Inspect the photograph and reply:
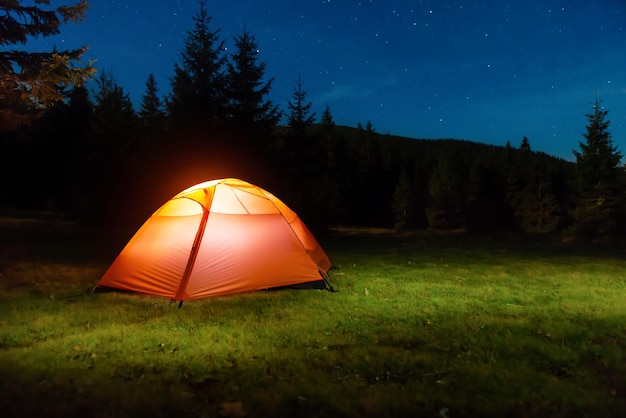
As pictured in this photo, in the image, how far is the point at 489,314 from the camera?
7.06 m

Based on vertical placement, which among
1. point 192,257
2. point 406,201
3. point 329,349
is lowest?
point 329,349

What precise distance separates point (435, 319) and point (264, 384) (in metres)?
3.19

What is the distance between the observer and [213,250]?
8125 millimetres

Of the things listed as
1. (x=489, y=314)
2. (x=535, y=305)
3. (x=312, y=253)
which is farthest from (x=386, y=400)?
(x=312, y=253)

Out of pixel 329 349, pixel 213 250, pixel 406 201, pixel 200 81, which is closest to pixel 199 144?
pixel 200 81

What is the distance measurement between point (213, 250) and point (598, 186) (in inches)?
728

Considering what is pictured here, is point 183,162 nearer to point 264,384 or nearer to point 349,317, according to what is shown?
point 349,317

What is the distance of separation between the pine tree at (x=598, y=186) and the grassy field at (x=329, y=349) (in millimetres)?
10756

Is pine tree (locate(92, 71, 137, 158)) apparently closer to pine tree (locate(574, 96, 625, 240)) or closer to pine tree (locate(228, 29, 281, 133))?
pine tree (locate(228, 29, 281, 133))

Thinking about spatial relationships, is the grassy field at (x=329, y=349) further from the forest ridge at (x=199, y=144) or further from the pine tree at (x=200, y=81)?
the pine tree at (x=200, y=81)

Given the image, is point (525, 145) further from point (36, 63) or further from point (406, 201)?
point (36, 63)

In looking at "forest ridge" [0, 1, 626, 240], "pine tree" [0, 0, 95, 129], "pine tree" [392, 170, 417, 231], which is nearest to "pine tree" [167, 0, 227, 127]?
"forest ridge" [0, 1, 626, 240]

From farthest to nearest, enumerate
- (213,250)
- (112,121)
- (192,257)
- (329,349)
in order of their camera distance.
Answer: (112,121)
(213,250)
(192,257)
(329,349)

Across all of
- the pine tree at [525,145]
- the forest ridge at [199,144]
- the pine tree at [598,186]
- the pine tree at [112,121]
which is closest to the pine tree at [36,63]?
the forest ridge at [199,144]
